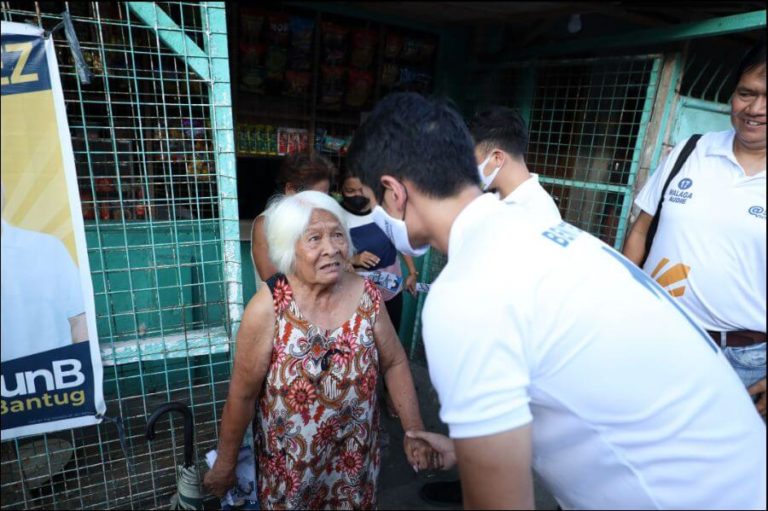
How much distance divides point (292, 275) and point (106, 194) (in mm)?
1881

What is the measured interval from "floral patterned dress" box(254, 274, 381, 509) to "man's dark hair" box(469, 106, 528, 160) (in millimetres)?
1022

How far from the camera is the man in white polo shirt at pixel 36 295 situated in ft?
4.75

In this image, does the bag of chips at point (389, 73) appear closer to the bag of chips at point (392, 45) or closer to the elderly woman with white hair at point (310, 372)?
the bag of chips at point (392, 45)

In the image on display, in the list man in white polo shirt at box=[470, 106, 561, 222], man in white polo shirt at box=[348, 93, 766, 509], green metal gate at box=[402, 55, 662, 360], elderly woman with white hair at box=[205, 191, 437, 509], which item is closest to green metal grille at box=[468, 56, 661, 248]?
green metal gate at box=[402, 55, 662, 360]

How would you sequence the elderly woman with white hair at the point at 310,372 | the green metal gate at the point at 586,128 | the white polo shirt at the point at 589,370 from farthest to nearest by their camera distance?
the green metal gate at the point at 586,128 < the elderly woman with white hair at the point at 310,372 < the white polo shirt at the point at 589,370

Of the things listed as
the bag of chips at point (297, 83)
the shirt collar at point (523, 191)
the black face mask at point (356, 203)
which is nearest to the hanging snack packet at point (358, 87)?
the bag of chips at point (297, 83)

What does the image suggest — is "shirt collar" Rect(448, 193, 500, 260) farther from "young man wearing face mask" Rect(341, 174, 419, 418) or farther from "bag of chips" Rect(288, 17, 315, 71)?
"bag of chips" Rect(288, 17, 315, 71)

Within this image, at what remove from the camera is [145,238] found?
303cm

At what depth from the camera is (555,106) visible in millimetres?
3531

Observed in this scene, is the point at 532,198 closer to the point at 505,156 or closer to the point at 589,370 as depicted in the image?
the point at 505,156

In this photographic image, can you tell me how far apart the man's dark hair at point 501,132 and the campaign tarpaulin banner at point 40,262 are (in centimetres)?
178

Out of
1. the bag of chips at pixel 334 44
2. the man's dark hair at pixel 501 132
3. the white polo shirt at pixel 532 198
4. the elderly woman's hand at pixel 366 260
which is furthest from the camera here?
the bag of chips at pixel 334 44

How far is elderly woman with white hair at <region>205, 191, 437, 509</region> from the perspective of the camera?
163cm

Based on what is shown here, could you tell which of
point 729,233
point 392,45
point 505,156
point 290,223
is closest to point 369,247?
point 505,156
